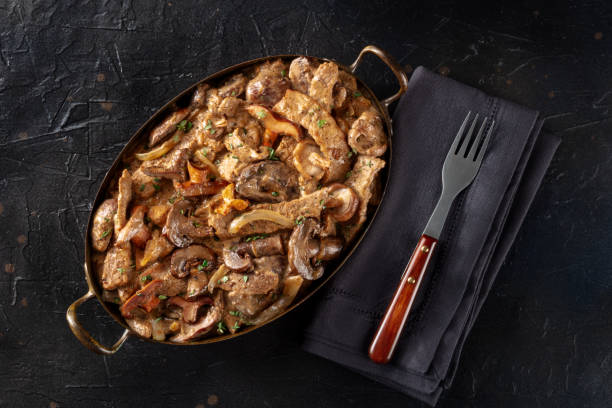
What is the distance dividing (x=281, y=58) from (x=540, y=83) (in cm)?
203

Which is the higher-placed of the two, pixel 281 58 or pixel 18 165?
pixel 281 58

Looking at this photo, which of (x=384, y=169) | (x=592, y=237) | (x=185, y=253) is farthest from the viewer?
(x=592, y=237)

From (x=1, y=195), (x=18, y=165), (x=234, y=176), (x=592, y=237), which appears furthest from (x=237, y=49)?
(x=592, y=237)

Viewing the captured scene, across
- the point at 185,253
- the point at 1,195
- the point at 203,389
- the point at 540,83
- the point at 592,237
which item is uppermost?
the point at 540,83

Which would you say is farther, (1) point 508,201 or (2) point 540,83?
(2) point 540,83

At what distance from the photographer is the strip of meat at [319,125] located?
114 inches

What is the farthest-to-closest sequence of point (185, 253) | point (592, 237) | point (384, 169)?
point (592, 237)
point (384, 169)
point (185, 253)

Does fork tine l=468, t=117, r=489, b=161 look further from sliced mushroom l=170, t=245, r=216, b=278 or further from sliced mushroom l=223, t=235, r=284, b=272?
sliced mushroom l=170, t=245, r=216, b=278

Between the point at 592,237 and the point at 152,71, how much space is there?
3.66 metres

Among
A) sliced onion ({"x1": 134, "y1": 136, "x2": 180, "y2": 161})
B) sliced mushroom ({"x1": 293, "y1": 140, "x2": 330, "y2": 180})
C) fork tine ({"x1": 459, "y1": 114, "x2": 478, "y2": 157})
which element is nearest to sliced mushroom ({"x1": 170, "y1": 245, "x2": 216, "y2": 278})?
sliced onion ({"x1": 134, "y1": 136, "x2": 180, "y2": 161})

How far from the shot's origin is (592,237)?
3.45 m

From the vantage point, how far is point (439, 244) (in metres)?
3.14

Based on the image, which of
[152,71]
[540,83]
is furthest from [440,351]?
[152,71]

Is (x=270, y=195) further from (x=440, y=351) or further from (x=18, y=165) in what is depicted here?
(x=18, y=165)
